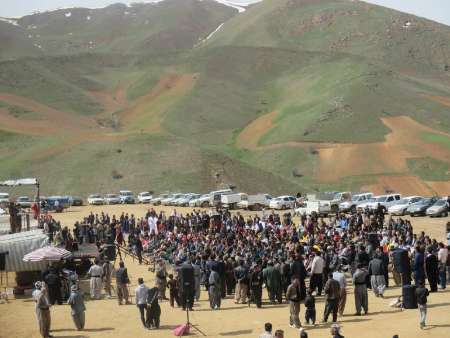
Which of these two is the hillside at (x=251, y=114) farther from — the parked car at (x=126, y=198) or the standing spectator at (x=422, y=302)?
the standing spectator at (x=422, y=302)

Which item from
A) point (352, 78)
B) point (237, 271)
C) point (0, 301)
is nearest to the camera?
A: point (237, 271)

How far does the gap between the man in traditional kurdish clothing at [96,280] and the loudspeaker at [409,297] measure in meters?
10.6

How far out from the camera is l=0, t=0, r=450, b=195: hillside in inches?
3236

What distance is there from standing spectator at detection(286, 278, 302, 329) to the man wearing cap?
6.06 metres

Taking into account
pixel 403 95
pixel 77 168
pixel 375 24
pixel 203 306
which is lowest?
pixel 203 306

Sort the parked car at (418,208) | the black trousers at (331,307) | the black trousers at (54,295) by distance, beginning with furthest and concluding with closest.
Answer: the parked car at (418,208)
the black trousers at (54,295)
the black trousers at (331,307)

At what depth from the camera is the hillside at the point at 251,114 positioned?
82188 millimetres

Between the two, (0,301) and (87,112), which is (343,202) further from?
(87,112)

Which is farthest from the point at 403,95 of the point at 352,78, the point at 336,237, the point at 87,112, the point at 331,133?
the point at 336,237

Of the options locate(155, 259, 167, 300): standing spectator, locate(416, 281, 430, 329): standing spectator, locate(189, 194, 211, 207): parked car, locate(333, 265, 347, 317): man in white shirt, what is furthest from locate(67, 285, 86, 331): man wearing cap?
locate(189, 194, 211, 207): parked car

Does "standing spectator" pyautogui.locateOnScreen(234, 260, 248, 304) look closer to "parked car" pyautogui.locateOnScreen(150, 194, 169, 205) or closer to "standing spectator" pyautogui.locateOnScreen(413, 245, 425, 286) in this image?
"standing spectator" pyautogui.locateOnScreen(413, 245, 425, 286)

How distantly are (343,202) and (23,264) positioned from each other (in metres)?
31.9

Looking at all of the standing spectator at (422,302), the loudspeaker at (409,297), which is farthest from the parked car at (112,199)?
the standing spectator at (422,302)

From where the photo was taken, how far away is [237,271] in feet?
78.1
